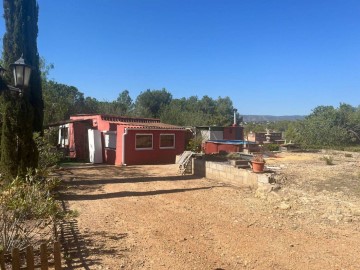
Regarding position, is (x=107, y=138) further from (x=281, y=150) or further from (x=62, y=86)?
(x=62, y=86)

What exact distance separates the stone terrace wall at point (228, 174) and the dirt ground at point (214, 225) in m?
0.51

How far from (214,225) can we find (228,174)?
5.53 m

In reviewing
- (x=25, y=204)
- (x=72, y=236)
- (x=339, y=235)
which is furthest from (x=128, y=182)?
(x=339, y=235)

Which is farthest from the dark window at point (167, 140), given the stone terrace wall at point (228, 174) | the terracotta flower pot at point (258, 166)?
the terracotta flower pot at point (258, 166)

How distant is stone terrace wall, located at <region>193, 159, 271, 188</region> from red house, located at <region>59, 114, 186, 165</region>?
16.4 feet

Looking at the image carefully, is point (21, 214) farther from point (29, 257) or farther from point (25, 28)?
point (25, 28)

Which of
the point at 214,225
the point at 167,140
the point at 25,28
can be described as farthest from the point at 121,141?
the point at 214,225

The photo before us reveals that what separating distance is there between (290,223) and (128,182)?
23.0ft

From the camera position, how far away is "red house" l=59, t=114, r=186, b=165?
18.0 metres

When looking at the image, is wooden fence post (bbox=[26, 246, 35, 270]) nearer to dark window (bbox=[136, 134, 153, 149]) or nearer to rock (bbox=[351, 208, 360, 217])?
rock (bbox=[351, 208, 360, 217])

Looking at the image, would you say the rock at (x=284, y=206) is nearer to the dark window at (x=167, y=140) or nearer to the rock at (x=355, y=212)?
the rock at (x=355, y=212)

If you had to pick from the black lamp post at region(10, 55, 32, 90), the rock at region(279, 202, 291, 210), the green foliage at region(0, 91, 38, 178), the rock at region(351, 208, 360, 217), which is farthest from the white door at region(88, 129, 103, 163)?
the rock at region(351, 208, 360, 217)

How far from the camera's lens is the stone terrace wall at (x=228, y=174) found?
1093 cm

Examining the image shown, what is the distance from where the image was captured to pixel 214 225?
6977 millimetres
